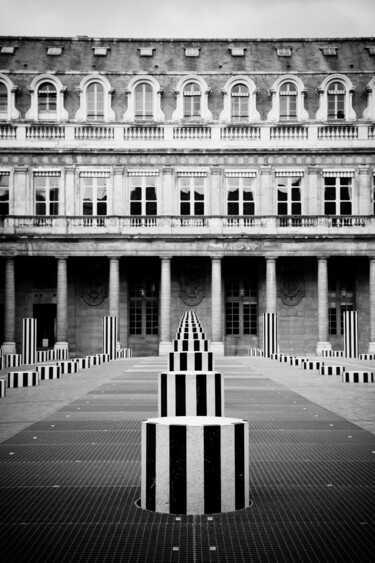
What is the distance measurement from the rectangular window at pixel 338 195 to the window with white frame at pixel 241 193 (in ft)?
14.9

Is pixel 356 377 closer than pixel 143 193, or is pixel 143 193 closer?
pixel 356 377

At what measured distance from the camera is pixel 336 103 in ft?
172

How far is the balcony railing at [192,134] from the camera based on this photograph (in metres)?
51.3

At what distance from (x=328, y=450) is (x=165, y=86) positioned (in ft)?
141

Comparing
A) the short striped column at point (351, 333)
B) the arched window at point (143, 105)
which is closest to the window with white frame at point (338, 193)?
the short striped column at point (351, 333)

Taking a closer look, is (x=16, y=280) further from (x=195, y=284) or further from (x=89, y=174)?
(x=195, y=284)

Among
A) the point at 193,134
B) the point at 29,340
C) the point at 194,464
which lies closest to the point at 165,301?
the point at 193,134

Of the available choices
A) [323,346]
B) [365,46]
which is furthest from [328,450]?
[365,46]

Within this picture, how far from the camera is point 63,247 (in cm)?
4928

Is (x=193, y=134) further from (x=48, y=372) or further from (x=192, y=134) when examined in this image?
(x=48, y=372)

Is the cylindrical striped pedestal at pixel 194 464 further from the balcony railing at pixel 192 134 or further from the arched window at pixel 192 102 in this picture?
the arched window at pixel 192 102

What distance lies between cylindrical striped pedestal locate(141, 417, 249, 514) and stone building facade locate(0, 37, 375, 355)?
132 feet

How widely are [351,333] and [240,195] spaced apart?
46.0 ft

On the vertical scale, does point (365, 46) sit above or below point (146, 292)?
above
